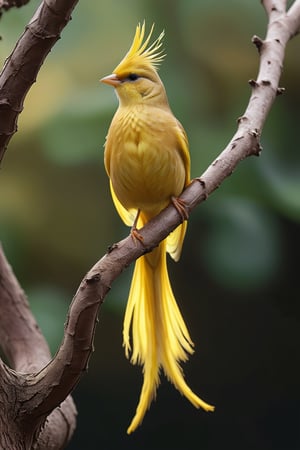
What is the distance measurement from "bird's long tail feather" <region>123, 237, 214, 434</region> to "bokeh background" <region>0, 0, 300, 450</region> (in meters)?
0.59

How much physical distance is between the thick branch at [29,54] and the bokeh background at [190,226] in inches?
34.2

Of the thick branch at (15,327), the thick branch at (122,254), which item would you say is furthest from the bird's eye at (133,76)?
the thick branch at (15,327)

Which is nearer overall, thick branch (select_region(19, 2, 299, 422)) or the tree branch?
thick branch (select_region(19, 2, 299, 422))

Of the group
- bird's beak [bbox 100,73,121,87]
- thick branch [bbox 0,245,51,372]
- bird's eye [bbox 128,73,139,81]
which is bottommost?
thick branch [bbox 0,245,51,372]

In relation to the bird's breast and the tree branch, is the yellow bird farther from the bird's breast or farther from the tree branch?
the tree branch

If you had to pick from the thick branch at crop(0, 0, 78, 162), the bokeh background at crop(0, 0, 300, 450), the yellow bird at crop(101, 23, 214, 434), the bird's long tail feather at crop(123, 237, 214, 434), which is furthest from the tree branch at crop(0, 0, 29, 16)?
the bokeh background at crop(0, 0, 300, 450)

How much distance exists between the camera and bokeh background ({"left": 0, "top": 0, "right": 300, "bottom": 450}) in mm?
1682

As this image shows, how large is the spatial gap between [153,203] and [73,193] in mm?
726

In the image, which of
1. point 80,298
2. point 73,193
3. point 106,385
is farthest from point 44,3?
point 106,385

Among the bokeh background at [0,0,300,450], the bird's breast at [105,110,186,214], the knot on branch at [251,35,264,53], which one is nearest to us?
the bird's breast at [105,110,186,214]

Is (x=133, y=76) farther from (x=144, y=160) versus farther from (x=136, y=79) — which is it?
(x=144, y=160)

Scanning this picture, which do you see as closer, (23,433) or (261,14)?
(23,433)

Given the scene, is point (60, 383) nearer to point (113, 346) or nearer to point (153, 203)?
point (153, 203)

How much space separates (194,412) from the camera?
5.55 ft
